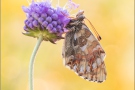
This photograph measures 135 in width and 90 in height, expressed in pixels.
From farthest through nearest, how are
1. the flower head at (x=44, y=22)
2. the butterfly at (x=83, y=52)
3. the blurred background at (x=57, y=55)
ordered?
the blurred background at (x=57, y=55), the butterfly at (x=83, y=52), the flower head at (x=44, y=22)

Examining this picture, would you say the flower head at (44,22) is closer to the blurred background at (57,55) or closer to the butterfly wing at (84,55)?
the butterfly wing at (84,55)

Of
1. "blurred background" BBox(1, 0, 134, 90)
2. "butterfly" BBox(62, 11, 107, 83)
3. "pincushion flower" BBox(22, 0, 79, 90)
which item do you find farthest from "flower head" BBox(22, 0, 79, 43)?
"blurred background" BBox(1, 0, 134, 90)

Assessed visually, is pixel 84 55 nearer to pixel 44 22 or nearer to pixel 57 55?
pixel 44 22

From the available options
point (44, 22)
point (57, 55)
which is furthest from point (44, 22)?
point (57, 55)

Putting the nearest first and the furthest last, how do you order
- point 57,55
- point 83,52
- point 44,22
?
point 44,22 → point 83,52 → point 57,55

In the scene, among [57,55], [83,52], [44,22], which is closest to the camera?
[44,22]

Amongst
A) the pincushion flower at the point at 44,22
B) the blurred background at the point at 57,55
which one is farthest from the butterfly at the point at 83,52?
the blurred background at the point at 57,55

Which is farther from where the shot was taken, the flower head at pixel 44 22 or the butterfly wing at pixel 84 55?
the butterfly wing at pixel 84 55
